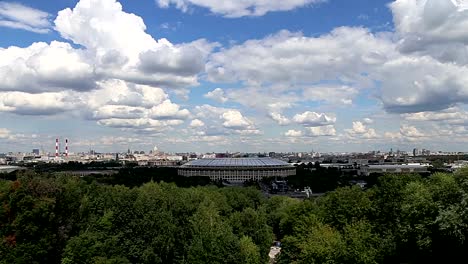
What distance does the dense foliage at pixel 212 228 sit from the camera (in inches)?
1566

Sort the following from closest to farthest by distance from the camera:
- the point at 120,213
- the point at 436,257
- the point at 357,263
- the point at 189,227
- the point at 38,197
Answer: the point at 357,263
the point at 436,257
the point at 38,197
the point at 120,213
the point at 189,227

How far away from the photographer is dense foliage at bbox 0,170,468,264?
39.8m

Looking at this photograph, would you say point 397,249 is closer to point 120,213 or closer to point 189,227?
point 189,227

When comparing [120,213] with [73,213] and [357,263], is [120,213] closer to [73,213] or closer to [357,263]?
[73,213]

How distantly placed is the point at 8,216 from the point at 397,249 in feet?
115

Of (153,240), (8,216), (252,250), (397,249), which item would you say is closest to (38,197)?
(8,216)

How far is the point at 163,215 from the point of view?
5016cm

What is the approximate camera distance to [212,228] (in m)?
47.0

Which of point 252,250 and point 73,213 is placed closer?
point 252,250

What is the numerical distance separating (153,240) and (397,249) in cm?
2289

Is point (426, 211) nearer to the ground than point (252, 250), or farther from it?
farther from it

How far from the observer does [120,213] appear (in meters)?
49.4

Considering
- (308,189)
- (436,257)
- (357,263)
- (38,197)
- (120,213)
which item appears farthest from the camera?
(308,189)

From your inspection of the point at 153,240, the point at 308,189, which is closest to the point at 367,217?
the point at 153,240
